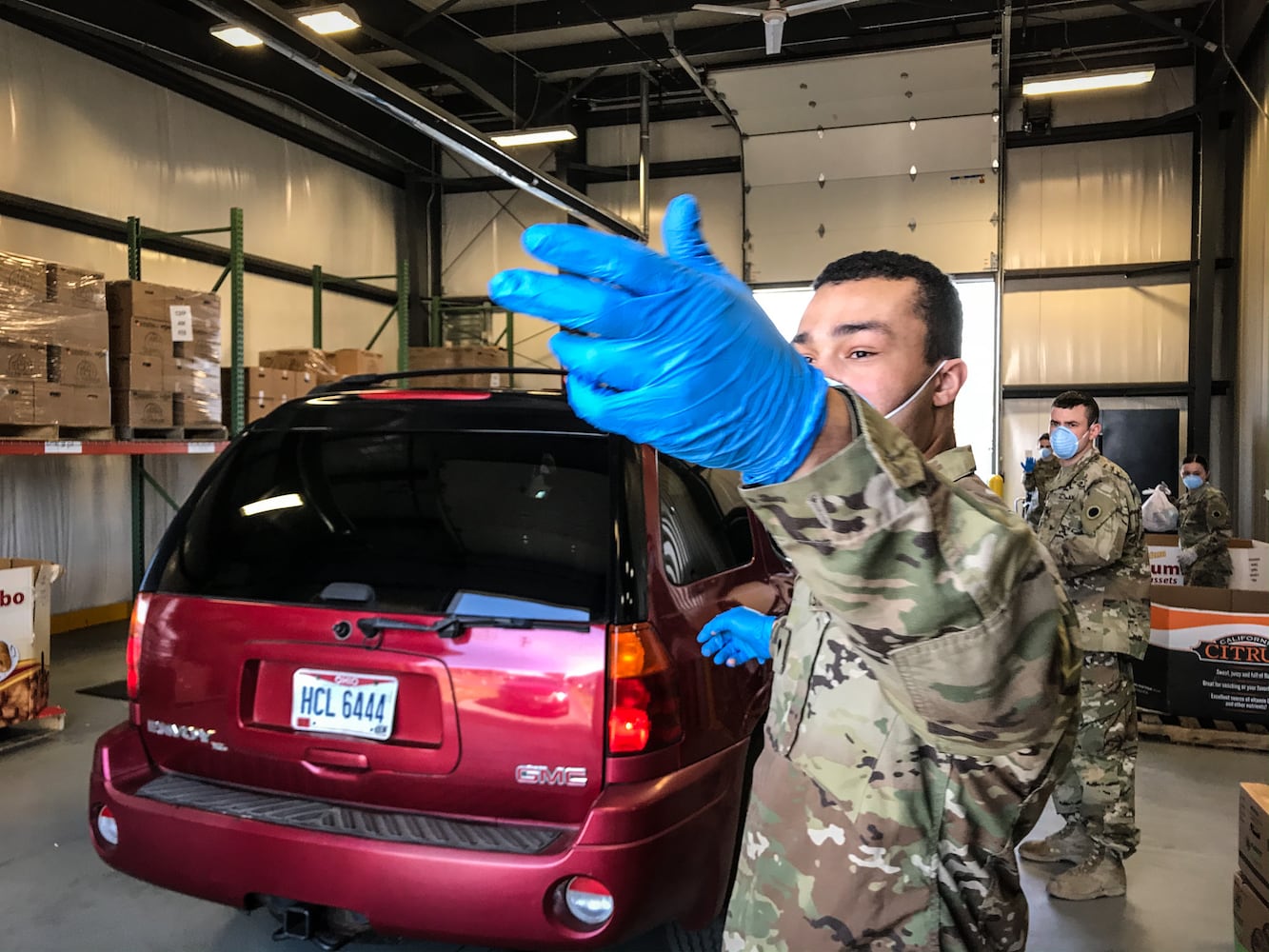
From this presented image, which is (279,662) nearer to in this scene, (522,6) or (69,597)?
(69,597)

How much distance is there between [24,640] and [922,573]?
4978mm

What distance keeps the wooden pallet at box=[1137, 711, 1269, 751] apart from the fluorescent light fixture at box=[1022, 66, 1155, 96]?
6288 millimetres

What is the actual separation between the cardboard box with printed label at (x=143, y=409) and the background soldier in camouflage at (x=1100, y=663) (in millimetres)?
5808

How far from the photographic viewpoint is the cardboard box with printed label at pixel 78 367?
5.56 metres

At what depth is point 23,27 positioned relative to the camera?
23.4ft

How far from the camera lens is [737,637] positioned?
6.93 ft

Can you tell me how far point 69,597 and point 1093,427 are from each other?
7779mm

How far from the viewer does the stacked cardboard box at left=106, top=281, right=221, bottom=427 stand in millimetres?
6188

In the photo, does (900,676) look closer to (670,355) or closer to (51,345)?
(670,355)

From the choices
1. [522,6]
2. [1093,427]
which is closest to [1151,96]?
[522,6]

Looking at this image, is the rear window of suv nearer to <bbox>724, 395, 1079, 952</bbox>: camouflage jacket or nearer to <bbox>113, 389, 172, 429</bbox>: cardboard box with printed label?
<bbox>724, 395, 1079, 952</bbox>: camouflage jacket

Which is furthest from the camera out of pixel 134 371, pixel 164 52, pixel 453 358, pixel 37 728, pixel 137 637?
pixel 453 358

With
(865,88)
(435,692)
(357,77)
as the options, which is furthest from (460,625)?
(865,88)

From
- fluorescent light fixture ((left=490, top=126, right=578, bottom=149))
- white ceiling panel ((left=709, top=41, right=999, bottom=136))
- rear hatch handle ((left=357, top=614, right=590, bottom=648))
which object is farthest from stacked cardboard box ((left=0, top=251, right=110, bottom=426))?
white ceiling panel ((left=709, top=41, right=999, bottom=136))
